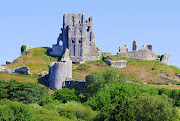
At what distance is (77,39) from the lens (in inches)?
4296

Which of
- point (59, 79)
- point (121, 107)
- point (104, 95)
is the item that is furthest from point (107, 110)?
point (59, 79)

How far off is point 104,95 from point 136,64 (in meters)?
37.6

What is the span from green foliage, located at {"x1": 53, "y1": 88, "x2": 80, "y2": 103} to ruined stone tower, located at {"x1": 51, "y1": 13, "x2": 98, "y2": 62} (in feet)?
61.9

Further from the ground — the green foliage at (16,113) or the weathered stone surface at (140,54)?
the weathered stone surface at (140,54)

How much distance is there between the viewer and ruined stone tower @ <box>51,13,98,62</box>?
357ft

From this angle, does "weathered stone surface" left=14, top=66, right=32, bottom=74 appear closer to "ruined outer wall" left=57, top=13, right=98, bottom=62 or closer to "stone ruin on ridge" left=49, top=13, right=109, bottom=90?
"stone ruin on ridge" left=49, top=13, right=109, bottom=90

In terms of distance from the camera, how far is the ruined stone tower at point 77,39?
357 ft

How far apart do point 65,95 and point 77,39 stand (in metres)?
24.0

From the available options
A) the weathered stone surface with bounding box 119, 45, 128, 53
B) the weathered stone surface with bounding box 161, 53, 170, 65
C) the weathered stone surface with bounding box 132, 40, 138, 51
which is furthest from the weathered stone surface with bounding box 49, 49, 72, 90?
the weathered stone surface with bounding box 161, 53, 170, 65

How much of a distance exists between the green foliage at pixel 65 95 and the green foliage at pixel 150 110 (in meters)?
26.7

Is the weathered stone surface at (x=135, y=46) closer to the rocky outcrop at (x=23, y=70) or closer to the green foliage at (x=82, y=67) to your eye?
the green foliage at (x=82, y=67)

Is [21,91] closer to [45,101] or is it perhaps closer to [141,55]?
[45,101]

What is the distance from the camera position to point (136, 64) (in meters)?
109

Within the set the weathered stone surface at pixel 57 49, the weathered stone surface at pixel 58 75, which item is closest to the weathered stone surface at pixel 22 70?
the weathered stone surface at pixel 58 75
